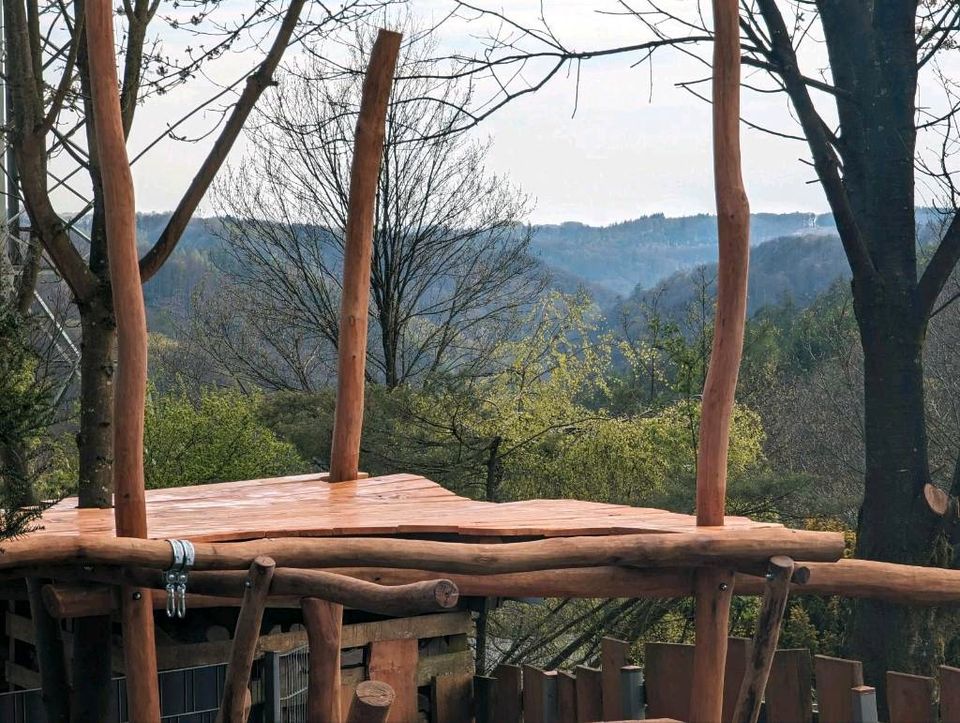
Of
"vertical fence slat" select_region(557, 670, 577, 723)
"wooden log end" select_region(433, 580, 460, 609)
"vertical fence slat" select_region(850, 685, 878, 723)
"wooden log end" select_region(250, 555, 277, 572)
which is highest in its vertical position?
"wooden log end" select_region(250, 555, 277, 572)

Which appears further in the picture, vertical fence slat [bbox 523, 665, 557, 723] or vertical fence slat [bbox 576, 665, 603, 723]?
vertical fence slat [bbox 523, 665, 557, 723]

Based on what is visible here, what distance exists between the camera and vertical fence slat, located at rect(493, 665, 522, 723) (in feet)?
16.4

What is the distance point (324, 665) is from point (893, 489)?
14.5 ft

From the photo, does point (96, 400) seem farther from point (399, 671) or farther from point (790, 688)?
point (790, 688)

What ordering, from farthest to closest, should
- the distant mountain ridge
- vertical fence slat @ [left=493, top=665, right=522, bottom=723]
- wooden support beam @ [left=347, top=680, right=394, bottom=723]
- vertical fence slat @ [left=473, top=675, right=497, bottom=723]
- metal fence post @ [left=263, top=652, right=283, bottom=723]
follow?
1. the distant mountain ridge
2. vertical fence slat @ [left=473, top=675, right=497, bottom=723]
3. vertical fence slat @ [left=493, top=665, right=522, bottom=723]
4. metal fence post @ [left=263, top=652, right=283, bottom=723]
5. wooden support beam @ [left=347, top=680, right=394, bottom=723]

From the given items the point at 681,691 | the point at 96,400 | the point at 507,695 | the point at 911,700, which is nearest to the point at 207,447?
the point at 96,400

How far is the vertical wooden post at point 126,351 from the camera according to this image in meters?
3.72

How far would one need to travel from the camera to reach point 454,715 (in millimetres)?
5125

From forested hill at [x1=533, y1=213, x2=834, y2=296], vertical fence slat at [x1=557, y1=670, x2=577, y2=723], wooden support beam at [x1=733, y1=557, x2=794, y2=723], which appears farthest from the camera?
forested hill at [x1=533, y1=213, x2=834, y2=296]

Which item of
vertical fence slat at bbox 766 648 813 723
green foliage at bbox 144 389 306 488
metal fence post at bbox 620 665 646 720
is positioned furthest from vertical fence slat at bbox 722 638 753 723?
green foliage at bbox 144 389 306 488

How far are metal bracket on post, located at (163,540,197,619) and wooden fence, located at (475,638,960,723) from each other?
1.74 m

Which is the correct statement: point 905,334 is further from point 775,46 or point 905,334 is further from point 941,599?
point 941,599

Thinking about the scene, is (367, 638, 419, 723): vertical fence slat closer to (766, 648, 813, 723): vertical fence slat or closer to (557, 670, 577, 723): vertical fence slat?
(557, 670, 577, 723): vertical fence slat

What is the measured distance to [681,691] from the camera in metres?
4.44
